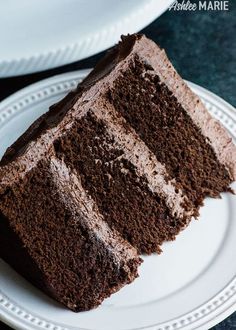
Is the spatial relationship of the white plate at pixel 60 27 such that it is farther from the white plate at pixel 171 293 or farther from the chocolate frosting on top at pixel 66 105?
the white plate at pixel 171 293

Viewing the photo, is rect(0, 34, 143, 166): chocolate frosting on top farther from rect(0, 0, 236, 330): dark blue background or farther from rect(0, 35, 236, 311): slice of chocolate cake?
rect(0, 0, 236, 330): dark blue background

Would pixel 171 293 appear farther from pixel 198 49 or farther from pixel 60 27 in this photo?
pixel 198 49

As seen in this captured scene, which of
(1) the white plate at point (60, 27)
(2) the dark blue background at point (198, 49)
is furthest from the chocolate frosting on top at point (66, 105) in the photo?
(2) the dark blue background at point (198, 49)

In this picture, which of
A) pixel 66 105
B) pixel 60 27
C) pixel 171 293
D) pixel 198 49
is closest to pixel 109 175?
pixel 66 105

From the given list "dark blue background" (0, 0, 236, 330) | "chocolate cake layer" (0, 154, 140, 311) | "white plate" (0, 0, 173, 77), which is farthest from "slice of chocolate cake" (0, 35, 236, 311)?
"dark blue background" (0, 0, 236, 330)

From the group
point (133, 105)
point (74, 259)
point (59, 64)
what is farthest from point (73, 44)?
point (74, 259)

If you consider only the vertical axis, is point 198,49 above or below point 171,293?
above

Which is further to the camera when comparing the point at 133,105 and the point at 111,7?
the point at 111,7

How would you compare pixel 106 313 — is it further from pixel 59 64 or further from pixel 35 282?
pixel 59 64
